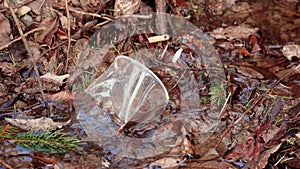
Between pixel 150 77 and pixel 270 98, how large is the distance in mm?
939

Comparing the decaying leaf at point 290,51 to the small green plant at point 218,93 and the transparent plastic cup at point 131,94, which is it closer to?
the small green plant at point 218,93

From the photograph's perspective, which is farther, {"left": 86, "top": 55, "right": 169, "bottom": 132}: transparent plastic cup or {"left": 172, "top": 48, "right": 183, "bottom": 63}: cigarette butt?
{"left": 172, "top": 48, "right": 183, "bottom": 63}: cigarette butt

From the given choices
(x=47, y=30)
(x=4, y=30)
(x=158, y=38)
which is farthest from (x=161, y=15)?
(x=4, y=30)

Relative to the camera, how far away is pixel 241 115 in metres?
2.99

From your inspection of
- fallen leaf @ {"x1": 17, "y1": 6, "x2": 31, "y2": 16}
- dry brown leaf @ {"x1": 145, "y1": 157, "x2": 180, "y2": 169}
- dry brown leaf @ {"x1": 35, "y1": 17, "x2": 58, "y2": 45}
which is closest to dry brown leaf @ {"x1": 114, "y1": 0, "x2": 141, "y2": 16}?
dry brown leaf @ {"x1": 35, "y1": 17, "x2": 58, "y2": 45}

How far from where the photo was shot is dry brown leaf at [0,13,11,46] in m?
3.35

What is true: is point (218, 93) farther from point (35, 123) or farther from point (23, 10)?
point (23, 10)

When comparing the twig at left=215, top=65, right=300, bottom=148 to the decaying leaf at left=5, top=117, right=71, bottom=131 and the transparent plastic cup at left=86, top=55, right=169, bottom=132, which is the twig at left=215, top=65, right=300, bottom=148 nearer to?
the transparent plastic cup at left=86, top=55, right=169, bottom=132

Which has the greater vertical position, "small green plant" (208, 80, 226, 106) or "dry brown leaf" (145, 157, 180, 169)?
"small green plant" (208, 80, 226, 106)

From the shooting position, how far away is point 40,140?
2543 mm

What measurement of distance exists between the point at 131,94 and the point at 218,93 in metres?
0.70

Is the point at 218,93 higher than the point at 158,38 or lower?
lower

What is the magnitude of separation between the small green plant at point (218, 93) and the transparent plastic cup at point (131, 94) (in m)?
0.40

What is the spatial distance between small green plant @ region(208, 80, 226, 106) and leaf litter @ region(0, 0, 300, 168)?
6 cm
